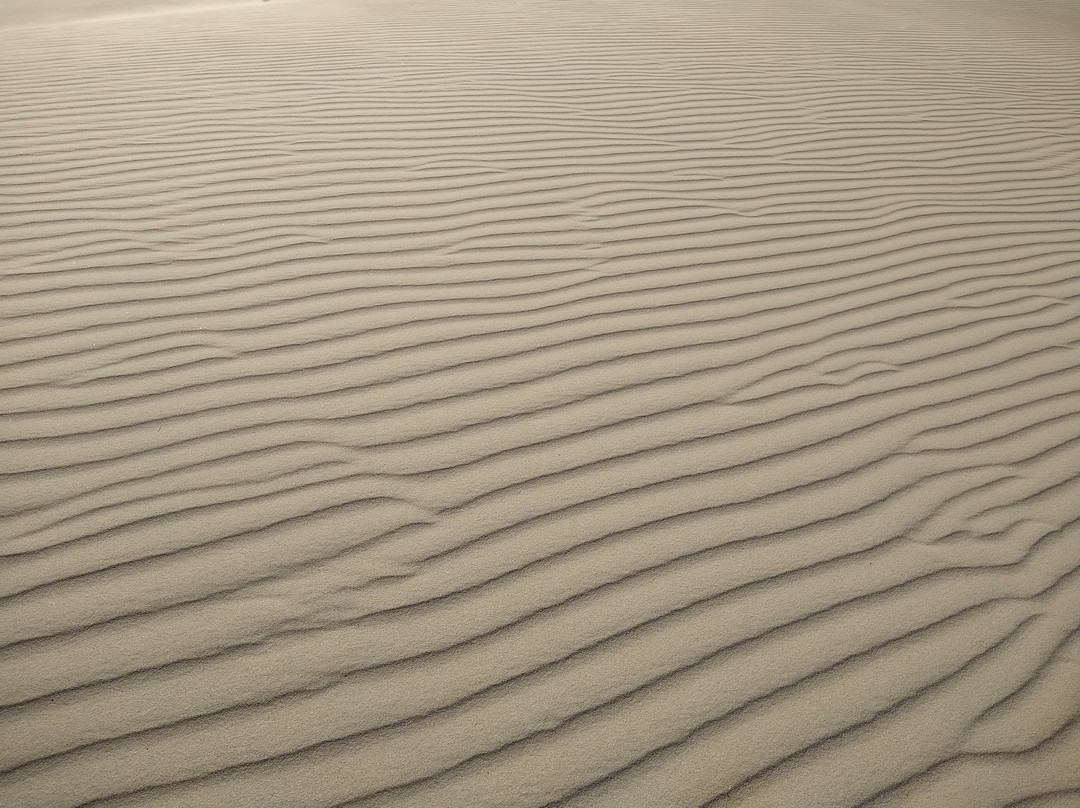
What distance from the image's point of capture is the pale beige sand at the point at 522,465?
1.82 m

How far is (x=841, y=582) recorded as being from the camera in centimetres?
224

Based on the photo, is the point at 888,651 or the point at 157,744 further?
the point at 888,651

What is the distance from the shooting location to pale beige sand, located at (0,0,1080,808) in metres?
1.82

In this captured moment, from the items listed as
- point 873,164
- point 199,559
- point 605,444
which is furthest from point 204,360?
point 873,164

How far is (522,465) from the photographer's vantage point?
249 centimetres

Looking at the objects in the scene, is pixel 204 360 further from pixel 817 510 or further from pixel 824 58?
pixel 824 58

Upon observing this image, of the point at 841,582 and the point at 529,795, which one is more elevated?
the point at 841,582

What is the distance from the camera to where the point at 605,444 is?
2596 millimetres

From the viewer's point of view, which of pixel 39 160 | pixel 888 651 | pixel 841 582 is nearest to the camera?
pixel 888 651

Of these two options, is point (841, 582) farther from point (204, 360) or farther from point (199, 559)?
point (204, 360)

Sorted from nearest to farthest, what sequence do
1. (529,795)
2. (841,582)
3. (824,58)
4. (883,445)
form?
(529,795)
(841,582)
(883,445)
(824,58)

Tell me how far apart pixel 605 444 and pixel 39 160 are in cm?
334

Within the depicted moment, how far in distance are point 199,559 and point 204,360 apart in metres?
0.89


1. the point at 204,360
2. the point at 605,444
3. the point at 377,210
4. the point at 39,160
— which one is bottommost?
the point at 605,444
